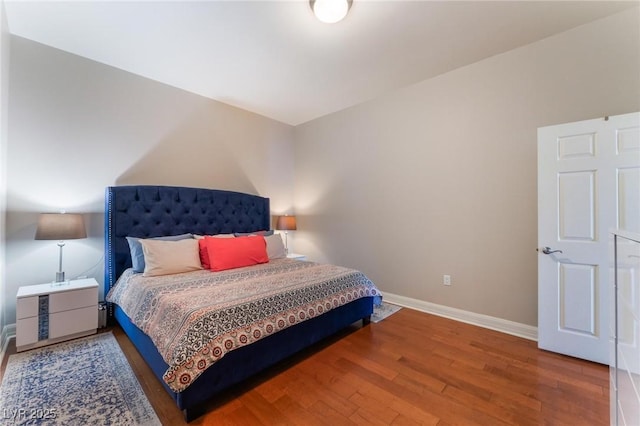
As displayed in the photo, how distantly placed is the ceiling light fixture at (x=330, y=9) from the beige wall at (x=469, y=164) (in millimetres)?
1608

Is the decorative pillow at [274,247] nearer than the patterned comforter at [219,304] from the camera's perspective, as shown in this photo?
No

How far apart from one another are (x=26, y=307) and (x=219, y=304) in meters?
1.79

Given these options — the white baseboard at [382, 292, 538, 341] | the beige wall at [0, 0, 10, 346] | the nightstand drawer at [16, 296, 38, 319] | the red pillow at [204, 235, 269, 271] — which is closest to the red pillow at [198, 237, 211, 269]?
the red pillow at [204, 235, 269, 271]

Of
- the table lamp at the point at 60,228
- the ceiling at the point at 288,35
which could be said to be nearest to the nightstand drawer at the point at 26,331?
the table lamp at the point at 60,228

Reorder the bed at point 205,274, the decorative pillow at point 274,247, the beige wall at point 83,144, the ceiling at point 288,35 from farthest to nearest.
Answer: the decorative pillow at point 274,247, the beige wall at point 83,144, the ceiling at point 288,35, the bed at point 205,274

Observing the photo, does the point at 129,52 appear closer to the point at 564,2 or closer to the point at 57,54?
the point at 57,54

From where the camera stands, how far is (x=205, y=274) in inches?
100

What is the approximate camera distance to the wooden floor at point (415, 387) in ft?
5.10

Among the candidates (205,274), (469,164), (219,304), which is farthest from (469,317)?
(205,274)

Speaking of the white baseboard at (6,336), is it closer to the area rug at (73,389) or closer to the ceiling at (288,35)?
the area rug at (73,389)

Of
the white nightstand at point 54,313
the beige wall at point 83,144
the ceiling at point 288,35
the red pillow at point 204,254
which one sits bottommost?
the white nightstand at point 54,313

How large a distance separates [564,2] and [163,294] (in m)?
3.80

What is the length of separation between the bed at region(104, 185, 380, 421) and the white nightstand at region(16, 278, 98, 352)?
20cm

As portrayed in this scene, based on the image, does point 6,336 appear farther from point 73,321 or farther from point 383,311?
point 383,311
